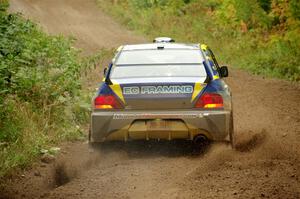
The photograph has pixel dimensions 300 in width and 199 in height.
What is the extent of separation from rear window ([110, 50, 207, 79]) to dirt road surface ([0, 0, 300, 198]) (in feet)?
3.41

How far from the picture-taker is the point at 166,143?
9.43m

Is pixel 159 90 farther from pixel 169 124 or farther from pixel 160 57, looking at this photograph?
pixel 160 57

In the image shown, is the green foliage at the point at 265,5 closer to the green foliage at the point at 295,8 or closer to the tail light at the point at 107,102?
the green foliage at the point at 295,8

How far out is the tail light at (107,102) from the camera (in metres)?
8.45

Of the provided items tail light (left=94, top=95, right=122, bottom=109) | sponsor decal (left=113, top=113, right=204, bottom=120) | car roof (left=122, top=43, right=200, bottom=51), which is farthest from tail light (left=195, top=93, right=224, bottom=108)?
car roof (left=122, top=43, right=200, bottom=51)

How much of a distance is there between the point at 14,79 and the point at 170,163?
154 inches

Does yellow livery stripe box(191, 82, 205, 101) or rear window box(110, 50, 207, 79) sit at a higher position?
→ rear window box(110, 50, 207, 79)

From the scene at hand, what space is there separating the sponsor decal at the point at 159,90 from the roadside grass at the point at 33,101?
1.68 meters

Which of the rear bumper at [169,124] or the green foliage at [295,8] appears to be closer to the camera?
the rear bumper at [169,124]

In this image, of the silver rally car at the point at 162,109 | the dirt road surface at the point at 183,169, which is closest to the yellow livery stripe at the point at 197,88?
the silver rally car at the point at 162,109

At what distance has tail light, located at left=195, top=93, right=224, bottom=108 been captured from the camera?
330 inches

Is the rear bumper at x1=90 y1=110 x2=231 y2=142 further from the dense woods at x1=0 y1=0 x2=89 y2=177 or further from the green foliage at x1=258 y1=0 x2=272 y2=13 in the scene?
the green foliage at x1=258 y1=0 x2=272 y2=13

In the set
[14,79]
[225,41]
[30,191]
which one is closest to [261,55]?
[225,41]

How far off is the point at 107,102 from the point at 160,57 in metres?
1.21
